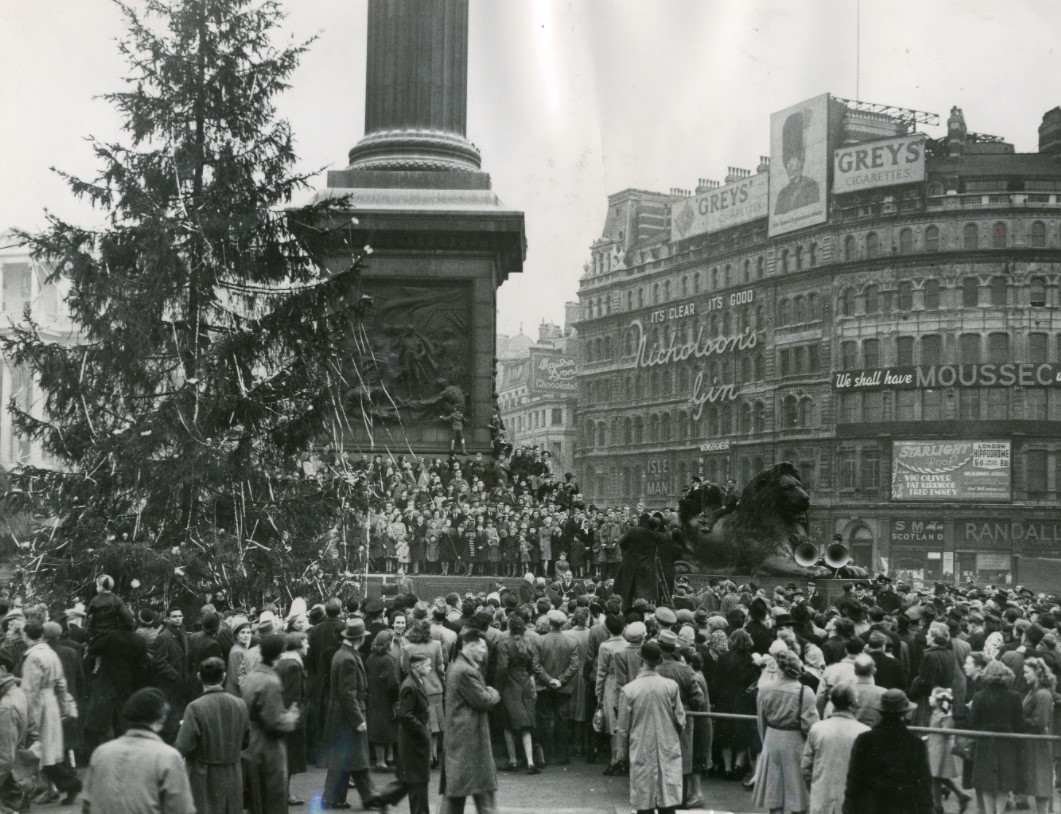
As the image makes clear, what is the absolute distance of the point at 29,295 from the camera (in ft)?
163

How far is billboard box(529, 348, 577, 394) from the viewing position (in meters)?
104

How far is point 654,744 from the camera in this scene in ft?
32.0

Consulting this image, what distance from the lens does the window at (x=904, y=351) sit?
238 feet

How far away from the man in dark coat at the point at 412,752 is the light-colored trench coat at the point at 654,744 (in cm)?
156

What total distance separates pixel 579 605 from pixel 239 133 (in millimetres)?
7460

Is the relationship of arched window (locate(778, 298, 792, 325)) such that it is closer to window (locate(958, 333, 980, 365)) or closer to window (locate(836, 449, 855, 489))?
window (locate(836, 449, 855, 489))

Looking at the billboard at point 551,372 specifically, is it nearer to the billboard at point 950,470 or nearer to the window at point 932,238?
the window at point 932,238

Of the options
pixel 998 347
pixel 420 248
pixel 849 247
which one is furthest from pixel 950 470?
pixel 420 248

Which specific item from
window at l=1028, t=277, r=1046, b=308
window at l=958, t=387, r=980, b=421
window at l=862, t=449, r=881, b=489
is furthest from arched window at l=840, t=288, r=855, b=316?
window at l=1028, t=277, r=1046, b=308

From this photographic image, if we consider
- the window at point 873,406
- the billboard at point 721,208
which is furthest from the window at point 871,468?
the billboard at point 721,208

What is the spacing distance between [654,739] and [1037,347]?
216 feet

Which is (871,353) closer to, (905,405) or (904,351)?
(904,351)

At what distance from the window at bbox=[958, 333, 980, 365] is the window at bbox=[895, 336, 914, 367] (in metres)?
2.51

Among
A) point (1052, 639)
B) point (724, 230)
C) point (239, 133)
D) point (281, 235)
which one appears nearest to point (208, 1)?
A: point (239, 133)
